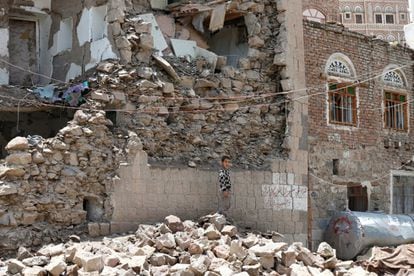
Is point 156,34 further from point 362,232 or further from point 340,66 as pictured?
point 362,232

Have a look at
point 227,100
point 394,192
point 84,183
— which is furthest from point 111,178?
point 394,192

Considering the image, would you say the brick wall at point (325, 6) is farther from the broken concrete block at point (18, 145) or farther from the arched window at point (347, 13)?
the arched window at point (347, 13)

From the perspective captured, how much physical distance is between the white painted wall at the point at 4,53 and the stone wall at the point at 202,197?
3950 millimetres

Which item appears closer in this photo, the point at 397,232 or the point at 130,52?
the point at 130,52

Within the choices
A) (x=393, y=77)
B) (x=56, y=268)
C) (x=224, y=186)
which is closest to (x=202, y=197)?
(x=224, y=186)

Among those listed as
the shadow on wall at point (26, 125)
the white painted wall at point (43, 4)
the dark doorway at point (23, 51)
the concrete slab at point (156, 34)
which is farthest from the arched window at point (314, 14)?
the shadow on wall at point (26, 125)

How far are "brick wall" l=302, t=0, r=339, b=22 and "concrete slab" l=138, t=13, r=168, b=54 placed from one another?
1161 cm

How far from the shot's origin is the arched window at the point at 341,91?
1584 cm

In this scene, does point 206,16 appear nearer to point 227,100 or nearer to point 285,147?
point 227,100

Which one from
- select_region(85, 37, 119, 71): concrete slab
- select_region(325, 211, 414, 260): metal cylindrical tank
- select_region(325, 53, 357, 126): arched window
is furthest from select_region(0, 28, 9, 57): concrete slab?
select_region(325, 211, 414, 260): metal cylindrical tank

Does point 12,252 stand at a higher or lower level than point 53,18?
lower

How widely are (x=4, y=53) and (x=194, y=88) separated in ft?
13.9

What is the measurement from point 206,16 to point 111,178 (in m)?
4.86

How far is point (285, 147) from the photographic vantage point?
1450 centimetres
